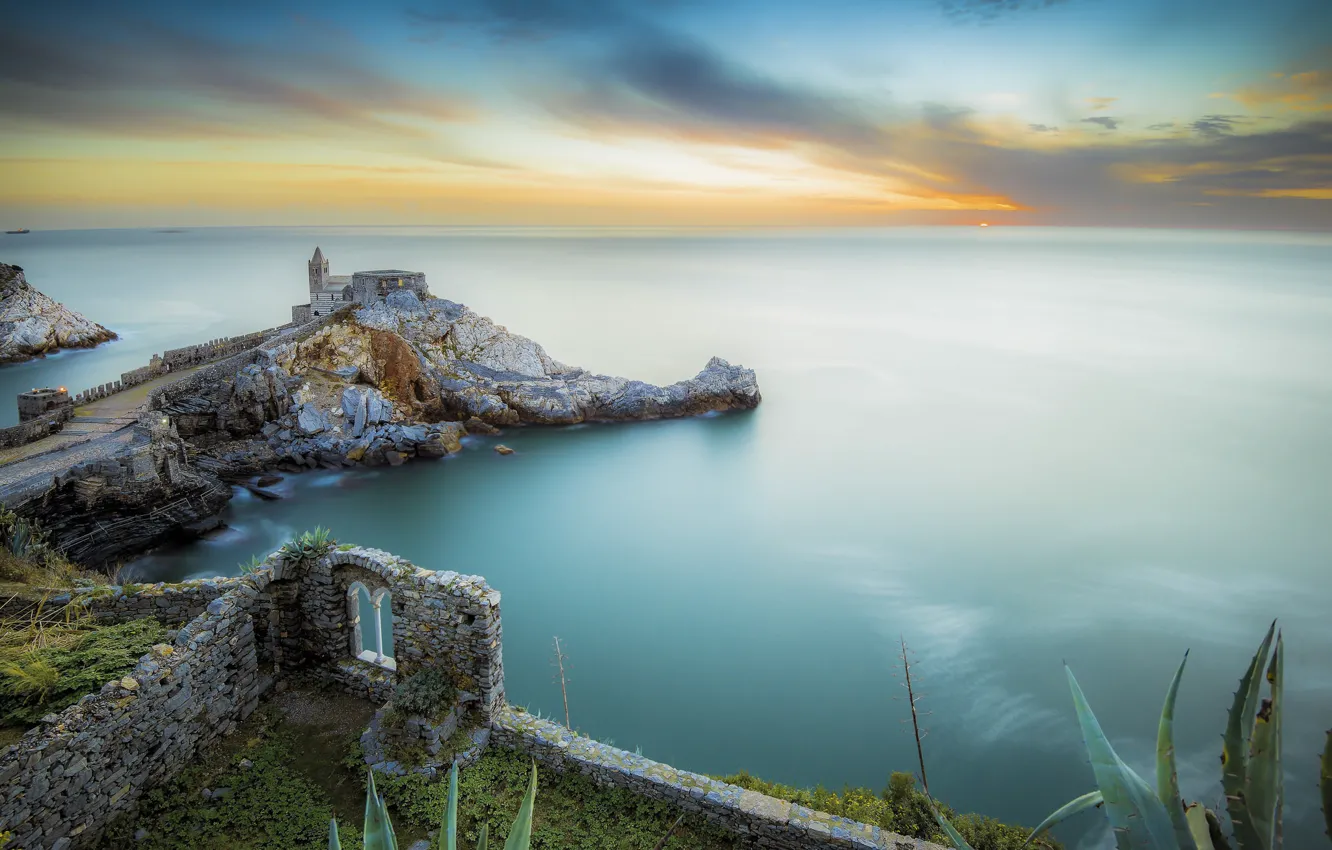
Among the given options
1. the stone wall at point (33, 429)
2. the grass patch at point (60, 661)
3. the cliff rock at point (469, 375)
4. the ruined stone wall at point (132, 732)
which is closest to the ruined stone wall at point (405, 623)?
the ruined stone wall at point (132, 732)

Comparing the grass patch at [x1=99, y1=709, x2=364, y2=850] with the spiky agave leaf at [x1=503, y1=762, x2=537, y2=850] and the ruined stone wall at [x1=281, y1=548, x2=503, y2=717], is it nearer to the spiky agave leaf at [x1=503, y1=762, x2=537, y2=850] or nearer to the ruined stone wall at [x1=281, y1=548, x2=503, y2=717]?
the ruined stone wall at [x1=281, y1=548, x2=503, y2=717]

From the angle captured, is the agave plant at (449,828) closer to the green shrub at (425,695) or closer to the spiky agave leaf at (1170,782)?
the spiky agave leaf at (1170,782)

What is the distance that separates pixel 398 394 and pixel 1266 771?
30380 millimetres

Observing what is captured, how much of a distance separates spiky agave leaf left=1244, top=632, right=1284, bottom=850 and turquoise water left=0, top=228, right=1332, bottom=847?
1083 cm

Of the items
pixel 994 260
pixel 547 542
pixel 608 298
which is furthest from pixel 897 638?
pixel 994 260

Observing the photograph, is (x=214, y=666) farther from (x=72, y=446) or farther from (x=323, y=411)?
(x=323, y=411)

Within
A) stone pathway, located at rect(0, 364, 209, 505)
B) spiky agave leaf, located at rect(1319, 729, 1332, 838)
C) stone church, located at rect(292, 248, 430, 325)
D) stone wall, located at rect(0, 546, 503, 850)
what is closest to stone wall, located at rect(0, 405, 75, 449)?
stone pathway, located at rect(0, 364, 209, 505)

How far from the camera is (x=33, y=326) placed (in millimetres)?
43688

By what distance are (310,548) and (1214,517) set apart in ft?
87.9

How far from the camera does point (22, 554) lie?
1298 cm

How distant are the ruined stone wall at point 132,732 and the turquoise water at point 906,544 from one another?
6579 mm

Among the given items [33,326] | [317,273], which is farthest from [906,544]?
[33,326]

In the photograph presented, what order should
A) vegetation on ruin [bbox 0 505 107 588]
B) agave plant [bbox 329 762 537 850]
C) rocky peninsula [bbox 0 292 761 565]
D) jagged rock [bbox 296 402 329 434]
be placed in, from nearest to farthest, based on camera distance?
agave plant [bbox 329 762 537 850] → vegetation on ruin [bbox 0 505 107 588] → rocky peninsula [bbox 0 292 761 565] → jagged rock [bbox 296 402 329 434]

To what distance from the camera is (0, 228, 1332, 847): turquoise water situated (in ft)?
46.1
